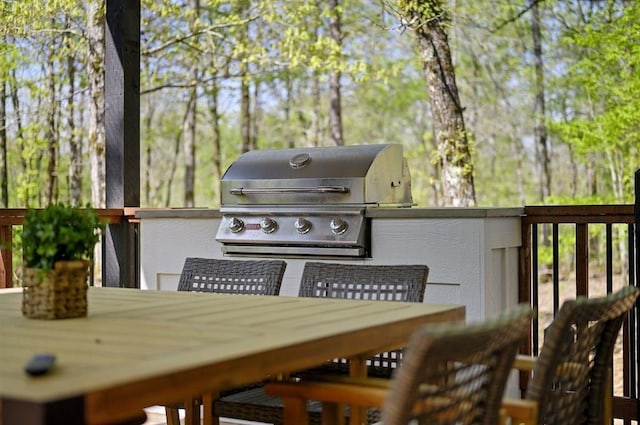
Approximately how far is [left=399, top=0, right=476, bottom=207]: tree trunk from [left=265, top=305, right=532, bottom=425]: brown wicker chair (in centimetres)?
682

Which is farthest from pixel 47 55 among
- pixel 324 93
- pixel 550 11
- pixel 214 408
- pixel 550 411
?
pixel 550 411

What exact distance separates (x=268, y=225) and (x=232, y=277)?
1.39 meters

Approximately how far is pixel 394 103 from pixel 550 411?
14441 millimetres

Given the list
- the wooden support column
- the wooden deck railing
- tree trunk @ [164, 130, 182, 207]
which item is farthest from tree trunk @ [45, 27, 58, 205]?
the wooden deck railing

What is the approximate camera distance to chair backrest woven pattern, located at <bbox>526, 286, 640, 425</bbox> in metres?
1.93

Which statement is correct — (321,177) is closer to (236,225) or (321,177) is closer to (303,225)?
(303,225)

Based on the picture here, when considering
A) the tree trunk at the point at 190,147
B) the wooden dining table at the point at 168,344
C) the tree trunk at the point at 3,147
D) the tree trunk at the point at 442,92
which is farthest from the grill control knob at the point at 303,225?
the tree trunk at the point at 190,147

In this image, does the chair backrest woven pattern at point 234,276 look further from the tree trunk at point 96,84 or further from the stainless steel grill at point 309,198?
the tree trunk at point 96,84

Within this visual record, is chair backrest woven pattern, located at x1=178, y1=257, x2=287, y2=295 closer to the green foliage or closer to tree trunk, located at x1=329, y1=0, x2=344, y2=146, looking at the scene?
the green foliage

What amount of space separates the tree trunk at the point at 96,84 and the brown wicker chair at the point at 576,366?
25.6ft

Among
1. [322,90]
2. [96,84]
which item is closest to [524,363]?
[96,84]

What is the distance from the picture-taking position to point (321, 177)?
4477 mm

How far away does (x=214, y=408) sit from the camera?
274 cm

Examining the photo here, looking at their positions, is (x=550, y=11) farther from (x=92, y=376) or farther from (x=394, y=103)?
(x=92, y=376)
